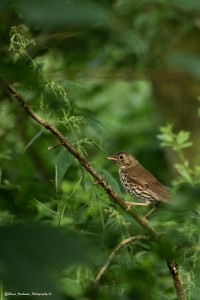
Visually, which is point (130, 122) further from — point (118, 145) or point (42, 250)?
point (42, 250)

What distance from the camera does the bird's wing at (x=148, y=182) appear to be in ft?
14.5

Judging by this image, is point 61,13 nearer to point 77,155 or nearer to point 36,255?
point 36,255

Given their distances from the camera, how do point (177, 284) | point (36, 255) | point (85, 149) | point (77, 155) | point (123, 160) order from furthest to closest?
point (123, 160) < point (85, 149) < point (177, 284) < point (77, 155) < point (36, 255)

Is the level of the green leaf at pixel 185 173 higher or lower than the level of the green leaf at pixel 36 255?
higher

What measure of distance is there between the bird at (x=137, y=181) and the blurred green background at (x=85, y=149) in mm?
151

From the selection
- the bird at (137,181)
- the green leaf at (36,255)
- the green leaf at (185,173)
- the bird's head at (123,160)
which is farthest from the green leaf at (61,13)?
the bird's head at (123,160)

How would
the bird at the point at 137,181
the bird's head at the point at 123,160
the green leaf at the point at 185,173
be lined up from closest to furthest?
the bird at the point at 137,181 → the green leaf at the point at 185,173 → the bird's head at the point at 123,160

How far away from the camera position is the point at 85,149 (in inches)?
171

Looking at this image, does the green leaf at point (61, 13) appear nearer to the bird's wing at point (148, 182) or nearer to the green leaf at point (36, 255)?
the green leaf at point (36, 255)

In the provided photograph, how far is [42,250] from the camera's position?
77 cm

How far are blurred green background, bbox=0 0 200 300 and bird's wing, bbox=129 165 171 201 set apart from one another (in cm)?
11

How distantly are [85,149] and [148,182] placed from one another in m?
0.61

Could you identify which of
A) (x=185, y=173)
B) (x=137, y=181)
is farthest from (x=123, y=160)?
(x=185, y=173)

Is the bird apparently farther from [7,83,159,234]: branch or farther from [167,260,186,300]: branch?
[7,83,159,234]: branch
